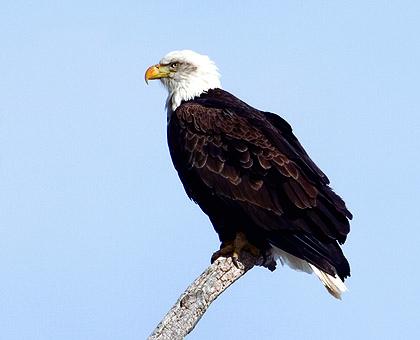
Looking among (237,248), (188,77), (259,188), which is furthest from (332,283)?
(188,77)

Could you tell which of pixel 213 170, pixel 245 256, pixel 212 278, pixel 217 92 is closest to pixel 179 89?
pixel 217 92

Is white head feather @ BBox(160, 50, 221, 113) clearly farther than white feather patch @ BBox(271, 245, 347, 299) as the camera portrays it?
Yes

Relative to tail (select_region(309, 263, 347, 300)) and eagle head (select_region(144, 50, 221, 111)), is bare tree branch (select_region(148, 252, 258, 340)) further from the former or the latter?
eagle head (select_region(144, 50, 221, 111))

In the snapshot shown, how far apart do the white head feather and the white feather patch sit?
168 centimetres

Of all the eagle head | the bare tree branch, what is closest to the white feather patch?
the bare tree branch

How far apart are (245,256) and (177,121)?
1394mm

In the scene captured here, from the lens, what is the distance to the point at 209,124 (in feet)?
32.1

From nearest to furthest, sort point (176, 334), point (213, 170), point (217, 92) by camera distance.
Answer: point (176, 334) < point (213, 170) < point (217, 92)

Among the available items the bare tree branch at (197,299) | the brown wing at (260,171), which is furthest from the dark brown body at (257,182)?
the bare tree branch at (197,299)

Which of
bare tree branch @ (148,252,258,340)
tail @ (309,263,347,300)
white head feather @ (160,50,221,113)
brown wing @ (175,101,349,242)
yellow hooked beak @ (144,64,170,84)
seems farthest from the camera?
yellow hooked beak @ (144,64,170,84)

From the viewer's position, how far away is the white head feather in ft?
34.6

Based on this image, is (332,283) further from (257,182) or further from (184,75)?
(184,75)

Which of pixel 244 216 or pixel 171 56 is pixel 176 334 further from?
pixel 171 56

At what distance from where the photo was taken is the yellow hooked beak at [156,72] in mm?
10875
